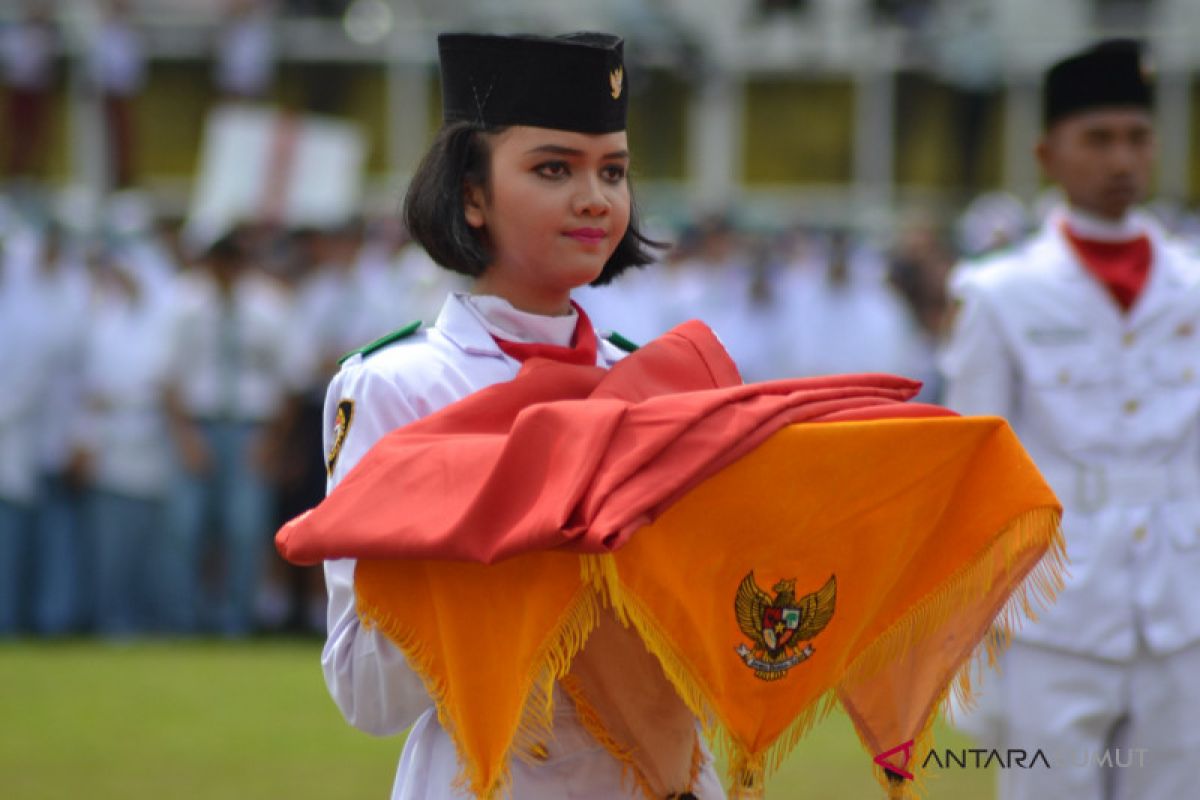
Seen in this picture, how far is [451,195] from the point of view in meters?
3.11

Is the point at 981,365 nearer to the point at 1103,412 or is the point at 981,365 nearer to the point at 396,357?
the point at 1103,412

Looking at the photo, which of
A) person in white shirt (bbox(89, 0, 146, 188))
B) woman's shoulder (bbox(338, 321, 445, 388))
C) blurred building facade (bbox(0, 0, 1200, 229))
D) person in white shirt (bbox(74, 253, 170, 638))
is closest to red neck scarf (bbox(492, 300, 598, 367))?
woman's shoulder (bbox(338, 321, 445, 388))

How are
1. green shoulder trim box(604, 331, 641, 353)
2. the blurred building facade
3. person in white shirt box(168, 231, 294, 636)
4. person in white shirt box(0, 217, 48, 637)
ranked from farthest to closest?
the blurred building facade, person in white shirt box(0, 217, 48, 637), person in white shirt box(168, 231, 294, 636), green shoulder trim box(604, 331, 641, 353)

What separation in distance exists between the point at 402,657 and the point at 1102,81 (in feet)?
9.24

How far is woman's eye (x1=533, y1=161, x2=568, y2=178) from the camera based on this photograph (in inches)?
119

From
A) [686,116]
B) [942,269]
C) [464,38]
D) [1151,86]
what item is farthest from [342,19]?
[464,38]

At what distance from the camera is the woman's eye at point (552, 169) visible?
302 cm

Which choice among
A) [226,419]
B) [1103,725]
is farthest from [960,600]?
[226,419]

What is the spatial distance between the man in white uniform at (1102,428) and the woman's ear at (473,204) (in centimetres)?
196

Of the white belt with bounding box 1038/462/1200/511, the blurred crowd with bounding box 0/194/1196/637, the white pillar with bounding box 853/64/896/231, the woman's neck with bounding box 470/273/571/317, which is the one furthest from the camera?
the white pillar with bounding box 853/64/896/231

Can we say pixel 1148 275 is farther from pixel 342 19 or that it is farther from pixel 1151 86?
pixel 342 19

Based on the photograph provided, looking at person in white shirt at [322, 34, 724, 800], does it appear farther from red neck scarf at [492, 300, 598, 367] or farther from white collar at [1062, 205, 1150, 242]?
white collar at [1062, 205, 1150, 242]

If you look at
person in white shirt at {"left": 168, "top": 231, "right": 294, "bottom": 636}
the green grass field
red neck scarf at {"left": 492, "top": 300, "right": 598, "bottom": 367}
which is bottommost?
the green grass field

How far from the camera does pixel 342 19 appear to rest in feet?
56.6
